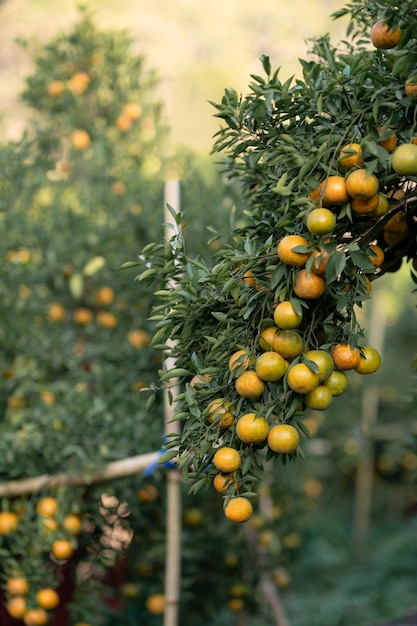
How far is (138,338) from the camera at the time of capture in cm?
359

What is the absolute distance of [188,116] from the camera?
943 centimetres

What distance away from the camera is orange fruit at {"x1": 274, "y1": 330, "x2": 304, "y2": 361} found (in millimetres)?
1470

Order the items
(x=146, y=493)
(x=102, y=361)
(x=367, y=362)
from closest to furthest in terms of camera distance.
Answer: (x=367, y=362) → (x=146, y=493) → (x=102, y=361)

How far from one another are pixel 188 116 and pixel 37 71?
5.55 meters

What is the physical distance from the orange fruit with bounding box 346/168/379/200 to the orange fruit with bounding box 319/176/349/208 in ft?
0.05

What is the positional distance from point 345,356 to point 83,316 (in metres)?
2.36

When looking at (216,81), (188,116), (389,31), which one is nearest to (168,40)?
(216,81)

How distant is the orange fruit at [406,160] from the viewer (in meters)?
1.33

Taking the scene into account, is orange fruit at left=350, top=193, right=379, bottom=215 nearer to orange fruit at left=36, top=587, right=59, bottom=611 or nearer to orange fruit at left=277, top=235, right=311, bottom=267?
orange fruit at left=277, top=235, right=311, bottom=267

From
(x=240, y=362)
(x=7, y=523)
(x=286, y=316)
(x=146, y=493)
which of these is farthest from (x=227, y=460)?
(x=146, y=493)

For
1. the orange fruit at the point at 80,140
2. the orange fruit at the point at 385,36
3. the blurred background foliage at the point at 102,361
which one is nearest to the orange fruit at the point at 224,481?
the orange fruit at the point at 385,36

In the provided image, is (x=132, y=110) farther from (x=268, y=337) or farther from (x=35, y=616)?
(x=268, y=337)

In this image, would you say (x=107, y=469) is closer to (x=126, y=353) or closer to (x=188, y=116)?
(x=126, y=353)

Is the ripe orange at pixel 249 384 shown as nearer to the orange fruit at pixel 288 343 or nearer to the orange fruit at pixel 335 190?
the orange fruit at pixel 288 343
